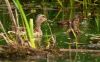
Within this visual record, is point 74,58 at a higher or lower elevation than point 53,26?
higher

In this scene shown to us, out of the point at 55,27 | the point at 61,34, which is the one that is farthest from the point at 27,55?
the point at 55,27

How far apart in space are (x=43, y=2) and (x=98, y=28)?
628cm

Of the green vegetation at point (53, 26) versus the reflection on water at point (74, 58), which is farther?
the green vegetation at point (53, 26)

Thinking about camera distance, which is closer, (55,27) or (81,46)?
(81,46)

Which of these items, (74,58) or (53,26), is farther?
(53,26)

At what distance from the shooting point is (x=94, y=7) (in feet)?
49.0

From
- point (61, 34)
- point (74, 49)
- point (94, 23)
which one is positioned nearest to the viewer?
point (74, 49)

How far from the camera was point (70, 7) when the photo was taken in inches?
583

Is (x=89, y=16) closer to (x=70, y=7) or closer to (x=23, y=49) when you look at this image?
(x=70, y=7)

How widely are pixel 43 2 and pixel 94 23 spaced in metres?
5.26

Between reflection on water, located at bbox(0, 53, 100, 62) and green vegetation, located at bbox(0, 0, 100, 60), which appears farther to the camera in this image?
green vegetation, located at bbox(0, 0, 100, 60)

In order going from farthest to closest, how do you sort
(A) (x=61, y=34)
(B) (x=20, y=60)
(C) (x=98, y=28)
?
(C) (x=98, y=28) → (A) (x=61, y=34) → (B) (x=20, y=60)

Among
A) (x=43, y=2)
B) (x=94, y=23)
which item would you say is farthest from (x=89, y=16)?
(x=43, y=2)

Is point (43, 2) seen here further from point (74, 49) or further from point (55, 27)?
point (74, 49)
